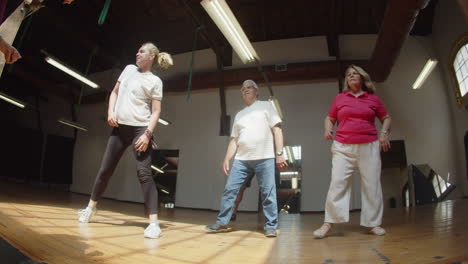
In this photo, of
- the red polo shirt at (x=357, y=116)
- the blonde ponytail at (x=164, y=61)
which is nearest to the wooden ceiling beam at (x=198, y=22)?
the blonde ponytail at (x=164, y=61)

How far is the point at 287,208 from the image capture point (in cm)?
723

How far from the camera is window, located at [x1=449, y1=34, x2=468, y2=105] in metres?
6.19

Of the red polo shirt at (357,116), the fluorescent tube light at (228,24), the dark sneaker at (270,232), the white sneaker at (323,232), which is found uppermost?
the fluorescent tube light at (228,24)

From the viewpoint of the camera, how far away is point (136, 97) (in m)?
2.15

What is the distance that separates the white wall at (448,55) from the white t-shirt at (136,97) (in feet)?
23.1

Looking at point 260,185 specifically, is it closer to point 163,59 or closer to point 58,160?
point 163,59

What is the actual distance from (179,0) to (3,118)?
9.84 m

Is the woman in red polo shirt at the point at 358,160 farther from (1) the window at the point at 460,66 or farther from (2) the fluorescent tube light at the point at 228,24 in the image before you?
(1) the window at the point at 460,66

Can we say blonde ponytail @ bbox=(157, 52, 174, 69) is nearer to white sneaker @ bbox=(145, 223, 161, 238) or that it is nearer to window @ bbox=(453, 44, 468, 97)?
white sneaker @ bbox=(145, 223, 161, 238)

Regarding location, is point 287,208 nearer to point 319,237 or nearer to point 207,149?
point 207,149

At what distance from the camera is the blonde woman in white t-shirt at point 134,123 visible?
6.66 feet

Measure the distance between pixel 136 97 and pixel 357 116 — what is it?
1.72 meters

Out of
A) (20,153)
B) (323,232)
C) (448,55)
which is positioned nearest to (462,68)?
(448,55)

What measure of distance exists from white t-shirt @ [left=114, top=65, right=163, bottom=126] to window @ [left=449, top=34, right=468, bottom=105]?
701 cm
